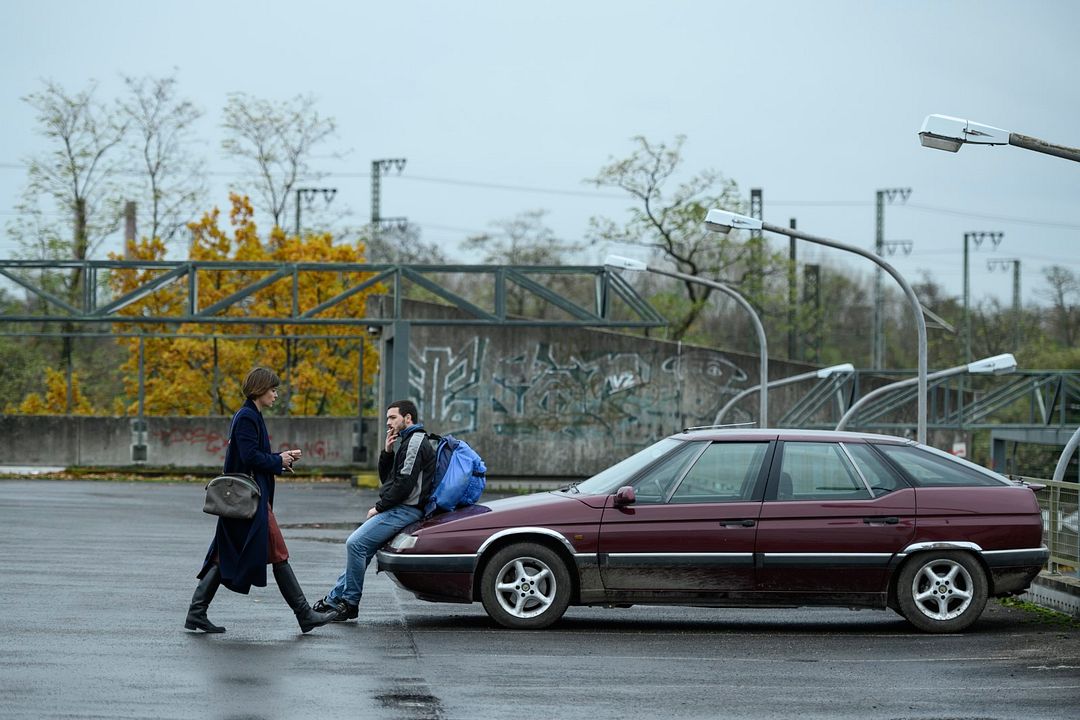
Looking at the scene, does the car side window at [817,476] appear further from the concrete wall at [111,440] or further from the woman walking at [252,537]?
the concrete wall at [111,440]

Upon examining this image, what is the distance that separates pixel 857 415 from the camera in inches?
1476

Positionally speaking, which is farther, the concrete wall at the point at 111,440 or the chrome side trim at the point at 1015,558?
the concrete wall at the point at 111,440

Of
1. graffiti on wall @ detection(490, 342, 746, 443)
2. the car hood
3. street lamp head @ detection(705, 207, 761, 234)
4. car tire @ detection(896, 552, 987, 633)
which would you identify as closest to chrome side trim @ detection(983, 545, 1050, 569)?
car tire @ detection(896, 552, 987, 633)

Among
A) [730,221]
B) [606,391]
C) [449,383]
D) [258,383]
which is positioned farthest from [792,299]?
[258,383]

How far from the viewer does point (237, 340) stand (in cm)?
4331

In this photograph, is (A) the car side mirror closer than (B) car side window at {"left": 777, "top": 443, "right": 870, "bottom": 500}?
Yes

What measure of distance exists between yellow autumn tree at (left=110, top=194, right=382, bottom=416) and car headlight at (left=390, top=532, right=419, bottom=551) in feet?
101

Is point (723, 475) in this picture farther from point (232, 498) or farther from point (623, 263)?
point (623, 263)

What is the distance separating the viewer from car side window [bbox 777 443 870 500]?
37.2 feet

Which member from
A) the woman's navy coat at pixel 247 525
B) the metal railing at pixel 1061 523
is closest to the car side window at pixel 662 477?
the woman's navy coat at pixel 247 525

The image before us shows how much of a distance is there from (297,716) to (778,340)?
72.6 meters

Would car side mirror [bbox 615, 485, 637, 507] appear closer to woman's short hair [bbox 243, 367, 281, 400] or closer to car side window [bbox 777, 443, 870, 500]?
car side window [bbox 777, 443, 870, 500]

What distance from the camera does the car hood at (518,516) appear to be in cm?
1112

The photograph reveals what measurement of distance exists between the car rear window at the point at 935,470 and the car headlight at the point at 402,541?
11.7 feet
